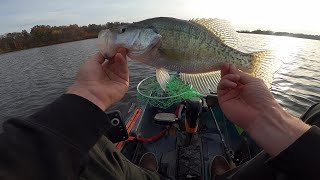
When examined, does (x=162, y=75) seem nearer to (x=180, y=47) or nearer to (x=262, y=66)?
(x=180, y=47)

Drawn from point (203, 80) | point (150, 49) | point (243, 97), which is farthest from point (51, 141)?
point (203, 80)

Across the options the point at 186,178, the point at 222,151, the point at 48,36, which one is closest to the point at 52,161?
the point at 186,178

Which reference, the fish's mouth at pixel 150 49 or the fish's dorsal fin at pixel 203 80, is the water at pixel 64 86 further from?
the fish's mouth at pixel 150 49

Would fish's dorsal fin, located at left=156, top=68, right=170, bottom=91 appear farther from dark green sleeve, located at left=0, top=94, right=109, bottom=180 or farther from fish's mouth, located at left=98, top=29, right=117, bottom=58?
dark green sleeve, located at left=0, top=94, right=109, bottom=180

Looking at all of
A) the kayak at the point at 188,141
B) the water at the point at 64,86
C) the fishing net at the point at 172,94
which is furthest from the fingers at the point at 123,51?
the water at the point at 64,86

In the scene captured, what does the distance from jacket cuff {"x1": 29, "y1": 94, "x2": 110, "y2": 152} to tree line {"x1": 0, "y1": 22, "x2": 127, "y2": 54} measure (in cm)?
6673

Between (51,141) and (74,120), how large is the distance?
23cm

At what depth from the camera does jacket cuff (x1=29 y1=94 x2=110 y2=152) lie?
178 cm

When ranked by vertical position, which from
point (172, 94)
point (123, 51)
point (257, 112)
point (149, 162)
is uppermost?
point (123, 51)

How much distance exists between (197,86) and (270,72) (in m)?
0.80

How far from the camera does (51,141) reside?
1.69 m

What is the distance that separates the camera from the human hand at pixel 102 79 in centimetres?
239

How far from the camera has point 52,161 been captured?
1636mm

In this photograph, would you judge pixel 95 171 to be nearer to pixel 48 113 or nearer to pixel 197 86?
pixel 48 113
